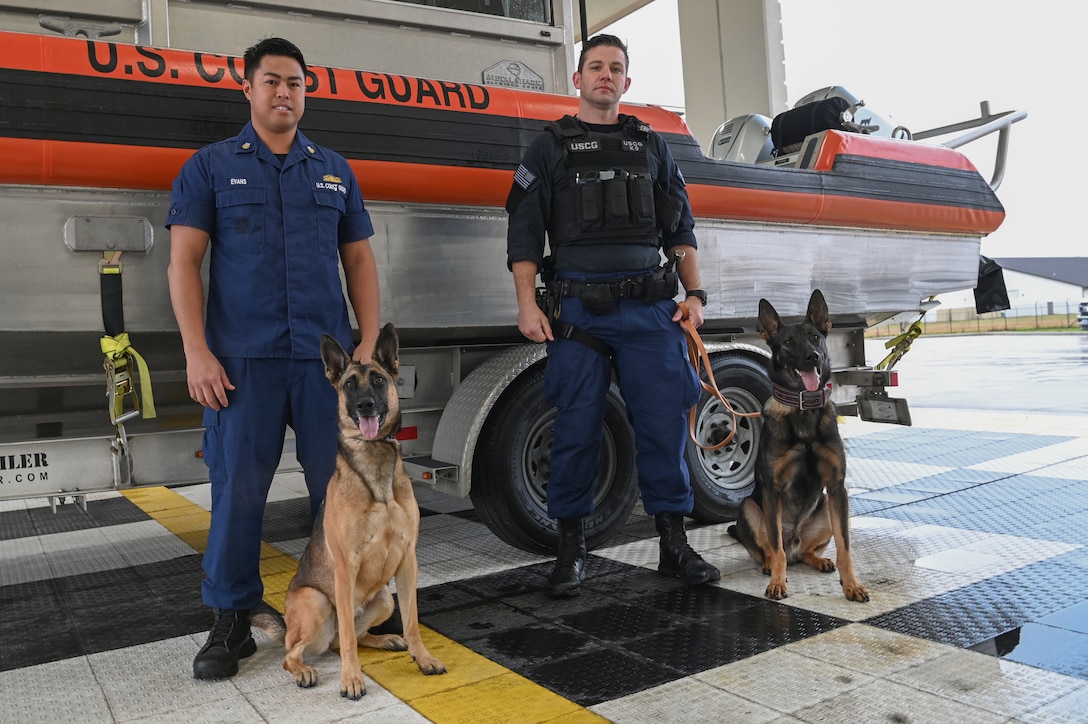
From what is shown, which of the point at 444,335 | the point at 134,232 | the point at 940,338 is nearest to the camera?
the point at 134,232

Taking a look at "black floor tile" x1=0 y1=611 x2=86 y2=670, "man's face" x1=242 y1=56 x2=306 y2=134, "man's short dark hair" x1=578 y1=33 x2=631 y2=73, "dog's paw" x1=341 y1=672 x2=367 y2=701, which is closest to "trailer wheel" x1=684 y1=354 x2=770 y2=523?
"man's short dark hair" x1=578 y1=33 x2=631 y2=73

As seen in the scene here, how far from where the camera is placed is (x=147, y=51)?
2.67 meters

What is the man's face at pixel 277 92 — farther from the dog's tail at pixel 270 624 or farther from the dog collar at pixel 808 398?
the dog collar at pixel 808 398

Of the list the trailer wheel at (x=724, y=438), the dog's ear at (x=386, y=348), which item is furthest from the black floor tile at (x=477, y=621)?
the trailer wheel at (x=724, y=438)

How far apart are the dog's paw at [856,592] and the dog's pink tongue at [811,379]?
0.65 meters

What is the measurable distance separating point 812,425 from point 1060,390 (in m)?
8.17

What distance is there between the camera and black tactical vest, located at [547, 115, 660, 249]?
300 cm

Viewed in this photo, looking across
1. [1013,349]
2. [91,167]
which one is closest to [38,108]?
[91,167]

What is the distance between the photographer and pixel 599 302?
298 centimetres

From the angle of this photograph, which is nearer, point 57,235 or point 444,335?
point 57,235

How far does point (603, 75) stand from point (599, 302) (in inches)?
31.9

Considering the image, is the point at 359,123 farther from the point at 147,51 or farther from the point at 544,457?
the point at 544,457

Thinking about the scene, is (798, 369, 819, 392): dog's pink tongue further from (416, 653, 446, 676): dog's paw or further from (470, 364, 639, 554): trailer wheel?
(416, 653, 446, 676): dog's paw

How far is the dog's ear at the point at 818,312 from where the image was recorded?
2.96 metres
